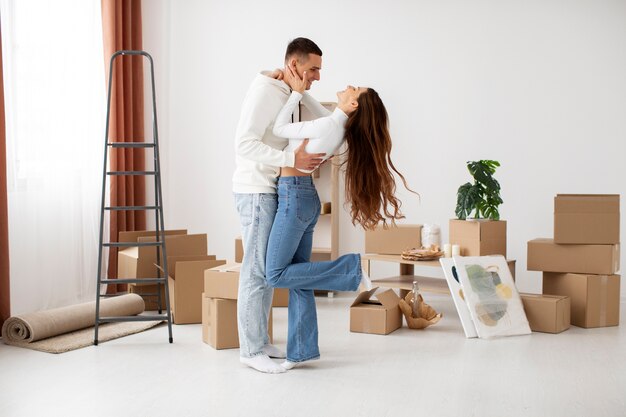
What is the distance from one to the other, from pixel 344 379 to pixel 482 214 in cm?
196

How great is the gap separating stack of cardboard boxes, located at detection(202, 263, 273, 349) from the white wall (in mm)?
2239

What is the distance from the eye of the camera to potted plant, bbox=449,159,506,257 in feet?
15.0

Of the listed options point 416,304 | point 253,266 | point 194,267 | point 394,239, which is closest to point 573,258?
point 416,304

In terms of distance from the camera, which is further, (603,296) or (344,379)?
(603,296)

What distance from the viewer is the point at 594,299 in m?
4.34

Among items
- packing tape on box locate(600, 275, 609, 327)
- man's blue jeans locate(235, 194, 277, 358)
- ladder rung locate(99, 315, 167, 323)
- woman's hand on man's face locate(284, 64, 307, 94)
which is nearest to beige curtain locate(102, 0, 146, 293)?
ladder rung locate(99, 315, 167, 323)

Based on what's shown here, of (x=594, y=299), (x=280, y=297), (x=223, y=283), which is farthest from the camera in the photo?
(x=280, y=297)

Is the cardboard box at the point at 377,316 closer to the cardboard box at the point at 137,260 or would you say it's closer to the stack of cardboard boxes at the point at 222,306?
the stack of cardboard boxes at the point at 222,306

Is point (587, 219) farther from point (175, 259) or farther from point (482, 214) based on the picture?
point (175, 259)

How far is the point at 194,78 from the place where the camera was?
5.99 m

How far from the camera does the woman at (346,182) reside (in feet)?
10.3

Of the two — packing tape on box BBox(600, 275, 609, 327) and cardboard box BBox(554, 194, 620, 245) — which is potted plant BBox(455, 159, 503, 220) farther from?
packing tape on box BBox(600, 275, 609, 327)

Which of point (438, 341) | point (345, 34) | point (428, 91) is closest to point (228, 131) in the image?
point (345, 34)

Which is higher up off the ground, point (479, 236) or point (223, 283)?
point (479, 236)
